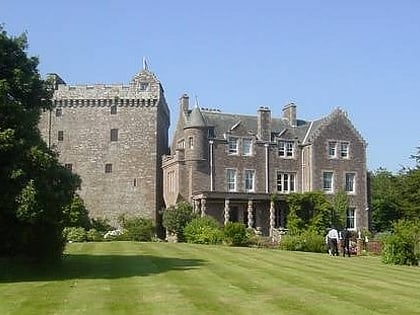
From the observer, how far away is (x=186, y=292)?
16031 mm

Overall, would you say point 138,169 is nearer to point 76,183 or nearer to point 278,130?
point 278,130

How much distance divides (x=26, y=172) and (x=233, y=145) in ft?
127

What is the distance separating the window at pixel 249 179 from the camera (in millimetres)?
57031

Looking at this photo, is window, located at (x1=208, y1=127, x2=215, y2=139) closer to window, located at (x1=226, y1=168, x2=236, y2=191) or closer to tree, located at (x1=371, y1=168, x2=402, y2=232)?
window, located at (x1=226, y1=168, x2=236, y2=191)

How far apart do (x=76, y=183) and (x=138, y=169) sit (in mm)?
38253

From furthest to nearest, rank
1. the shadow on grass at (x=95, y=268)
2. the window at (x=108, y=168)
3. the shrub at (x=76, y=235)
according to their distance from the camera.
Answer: the window at (x=108, y=168) → the shrub at (x=76, y=235) → the shadow on grass at (x=95, y=268)

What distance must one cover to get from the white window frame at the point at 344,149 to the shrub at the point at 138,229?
18817mm

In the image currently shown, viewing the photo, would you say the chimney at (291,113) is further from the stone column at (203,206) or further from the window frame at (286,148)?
the stone column at (203,206)

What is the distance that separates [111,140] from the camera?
59.9 meters

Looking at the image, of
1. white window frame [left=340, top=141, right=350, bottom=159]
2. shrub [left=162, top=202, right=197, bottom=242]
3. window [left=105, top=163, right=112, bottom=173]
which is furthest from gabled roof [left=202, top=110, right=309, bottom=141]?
window [left=105, top=163, right=112, bottom=173]

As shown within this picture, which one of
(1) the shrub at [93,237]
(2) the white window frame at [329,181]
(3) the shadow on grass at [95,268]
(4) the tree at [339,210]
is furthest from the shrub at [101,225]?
(3) the shadow on grass at [95,268]

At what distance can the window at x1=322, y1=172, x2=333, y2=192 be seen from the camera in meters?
58.3

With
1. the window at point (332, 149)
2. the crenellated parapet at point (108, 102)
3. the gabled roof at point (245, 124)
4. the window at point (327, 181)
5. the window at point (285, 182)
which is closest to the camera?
the gabled roof at point (245, 124)

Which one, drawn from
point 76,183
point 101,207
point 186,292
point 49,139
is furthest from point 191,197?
point 186,292
